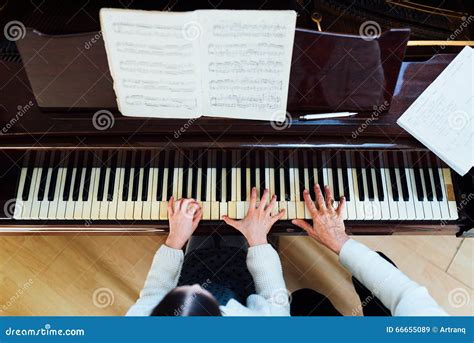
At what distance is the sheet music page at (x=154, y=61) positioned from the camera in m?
1.34

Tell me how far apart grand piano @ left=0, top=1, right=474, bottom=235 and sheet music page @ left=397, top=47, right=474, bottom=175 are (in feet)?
0.16

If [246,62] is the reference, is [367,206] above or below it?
below

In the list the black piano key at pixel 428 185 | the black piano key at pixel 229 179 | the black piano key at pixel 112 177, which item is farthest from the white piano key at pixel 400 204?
the black piano key at pixel 112 177

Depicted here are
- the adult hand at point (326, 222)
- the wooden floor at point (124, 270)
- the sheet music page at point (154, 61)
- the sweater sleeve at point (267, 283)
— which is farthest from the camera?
the wooden floor at point (124, 270)

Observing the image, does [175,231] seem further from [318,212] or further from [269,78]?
[269,78]

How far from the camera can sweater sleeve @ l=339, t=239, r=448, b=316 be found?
1.62 meters

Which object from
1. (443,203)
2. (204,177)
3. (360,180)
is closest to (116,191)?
(204,177)

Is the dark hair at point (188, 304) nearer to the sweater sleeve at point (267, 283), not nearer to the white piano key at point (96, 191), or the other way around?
the sweater sleeve at point (267, 283)

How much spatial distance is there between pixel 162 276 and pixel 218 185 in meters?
0.44

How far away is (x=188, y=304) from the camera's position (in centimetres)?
141

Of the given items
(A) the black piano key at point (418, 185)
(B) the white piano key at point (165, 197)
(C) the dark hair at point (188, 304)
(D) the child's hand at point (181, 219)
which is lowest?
(C) the dark hair at point (188, 304)

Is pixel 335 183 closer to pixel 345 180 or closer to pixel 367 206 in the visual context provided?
pixel 345 180

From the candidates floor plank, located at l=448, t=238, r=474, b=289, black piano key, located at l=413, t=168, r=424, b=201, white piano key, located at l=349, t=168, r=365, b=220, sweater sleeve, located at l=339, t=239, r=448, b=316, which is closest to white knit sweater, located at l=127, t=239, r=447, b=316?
sweater sleeve, located at l=339, t=239, r=448, b=316
